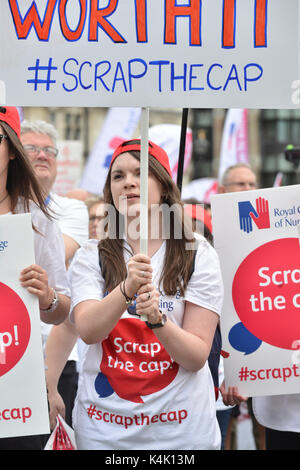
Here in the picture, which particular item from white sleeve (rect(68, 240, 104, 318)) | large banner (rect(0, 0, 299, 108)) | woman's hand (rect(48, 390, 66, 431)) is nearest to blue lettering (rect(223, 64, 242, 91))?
large banner (rect(0, 0, 299, 108))

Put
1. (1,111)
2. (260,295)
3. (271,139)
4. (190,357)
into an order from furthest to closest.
→ (271,139), (260,295), (1,111), (190,357)

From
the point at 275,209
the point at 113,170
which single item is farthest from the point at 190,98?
the point at 275,209

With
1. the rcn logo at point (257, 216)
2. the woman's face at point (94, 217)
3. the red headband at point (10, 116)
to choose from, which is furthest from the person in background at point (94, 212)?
the red headband at point (10, 116)

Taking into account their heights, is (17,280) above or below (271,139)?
below

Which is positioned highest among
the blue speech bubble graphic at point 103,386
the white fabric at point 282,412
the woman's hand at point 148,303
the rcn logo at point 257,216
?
the rcn logo at point 257,216

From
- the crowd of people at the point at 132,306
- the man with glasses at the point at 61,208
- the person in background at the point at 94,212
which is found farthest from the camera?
the person in background at the point at 94,212

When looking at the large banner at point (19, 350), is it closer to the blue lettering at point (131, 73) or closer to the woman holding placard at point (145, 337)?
the woman holding placard at point (145, 337)

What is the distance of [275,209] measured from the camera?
9.97ft

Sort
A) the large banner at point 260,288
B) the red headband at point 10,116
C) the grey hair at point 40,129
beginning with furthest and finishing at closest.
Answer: the grey hair at point 40,129 → the large banner at point 260,288 → the red headband at point 10,116

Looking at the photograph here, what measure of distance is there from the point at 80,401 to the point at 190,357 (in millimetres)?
437

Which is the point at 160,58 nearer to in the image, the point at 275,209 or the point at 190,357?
the point at 275,209

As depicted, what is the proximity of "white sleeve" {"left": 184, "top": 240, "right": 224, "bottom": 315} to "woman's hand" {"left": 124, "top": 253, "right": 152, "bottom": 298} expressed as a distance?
0.78 ft

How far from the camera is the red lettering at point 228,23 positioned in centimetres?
266

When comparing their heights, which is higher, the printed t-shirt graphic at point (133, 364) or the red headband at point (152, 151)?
the red headband at point (152, 151)
